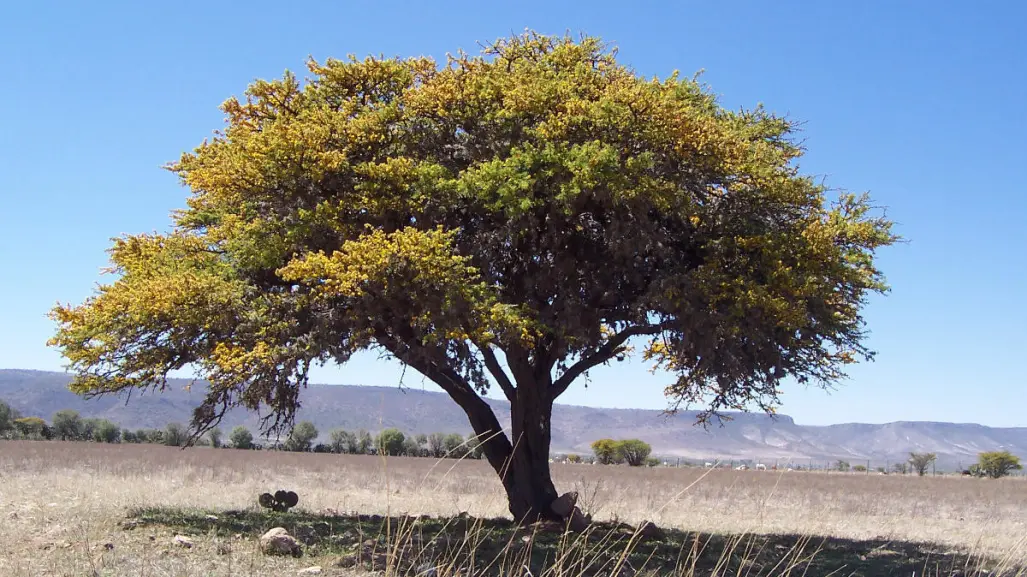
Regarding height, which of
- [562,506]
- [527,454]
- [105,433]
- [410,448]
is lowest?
[410,448]

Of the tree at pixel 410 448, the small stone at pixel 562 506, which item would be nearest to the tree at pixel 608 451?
the tree at pixel 410 448

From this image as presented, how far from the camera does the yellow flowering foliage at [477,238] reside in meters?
14.1

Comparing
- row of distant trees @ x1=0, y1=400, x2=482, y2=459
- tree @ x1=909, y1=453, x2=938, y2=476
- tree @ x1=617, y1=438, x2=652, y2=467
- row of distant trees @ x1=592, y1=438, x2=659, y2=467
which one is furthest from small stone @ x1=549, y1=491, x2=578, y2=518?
tree @ x1=909, y1=453, x2=938, y2=476

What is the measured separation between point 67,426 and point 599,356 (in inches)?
2770

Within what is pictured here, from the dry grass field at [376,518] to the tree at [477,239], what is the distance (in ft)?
8.45

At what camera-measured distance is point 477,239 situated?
15867 millimetres

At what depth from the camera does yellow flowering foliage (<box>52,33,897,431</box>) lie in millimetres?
14141

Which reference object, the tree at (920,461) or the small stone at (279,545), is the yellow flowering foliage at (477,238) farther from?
the tree at (920,461)

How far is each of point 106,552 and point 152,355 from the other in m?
4.86

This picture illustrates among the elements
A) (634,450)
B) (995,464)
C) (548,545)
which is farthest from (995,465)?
(548,545)

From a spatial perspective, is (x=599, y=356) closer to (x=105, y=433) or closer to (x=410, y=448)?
(x=410, y=448)

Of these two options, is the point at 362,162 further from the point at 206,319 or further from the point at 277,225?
the point at 206,319

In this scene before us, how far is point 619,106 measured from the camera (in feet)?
48.6

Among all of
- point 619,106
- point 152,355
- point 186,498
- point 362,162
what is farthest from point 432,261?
point 186,498
